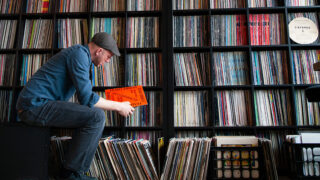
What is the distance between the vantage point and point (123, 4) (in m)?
2.33

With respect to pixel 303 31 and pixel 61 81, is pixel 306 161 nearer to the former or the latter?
pixel 303 31

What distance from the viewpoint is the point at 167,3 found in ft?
7.35

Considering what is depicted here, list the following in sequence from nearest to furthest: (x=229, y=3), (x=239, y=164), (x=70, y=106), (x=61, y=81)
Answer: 1. (x=70, y=106)
2. (x=61, y=81)
3. (x=239, y=164)
4. (x=229, y=3)

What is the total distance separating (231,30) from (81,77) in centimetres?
150

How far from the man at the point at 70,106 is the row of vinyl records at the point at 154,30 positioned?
0.82 m

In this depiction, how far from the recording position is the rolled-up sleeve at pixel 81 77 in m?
1.42

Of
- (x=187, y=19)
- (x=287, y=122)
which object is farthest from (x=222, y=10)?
(x=287, y=122)

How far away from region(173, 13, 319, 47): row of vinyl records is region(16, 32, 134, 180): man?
106cm

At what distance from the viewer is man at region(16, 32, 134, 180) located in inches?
54.6

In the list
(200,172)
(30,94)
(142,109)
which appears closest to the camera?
(30,94)

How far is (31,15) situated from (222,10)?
192 cm

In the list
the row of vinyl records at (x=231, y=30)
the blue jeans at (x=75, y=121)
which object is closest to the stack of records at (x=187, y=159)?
the blue jeans at (x=75, y=121)

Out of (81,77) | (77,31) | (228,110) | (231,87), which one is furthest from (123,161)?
(77,31)

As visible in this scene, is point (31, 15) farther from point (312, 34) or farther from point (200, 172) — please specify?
point (312, 34)
